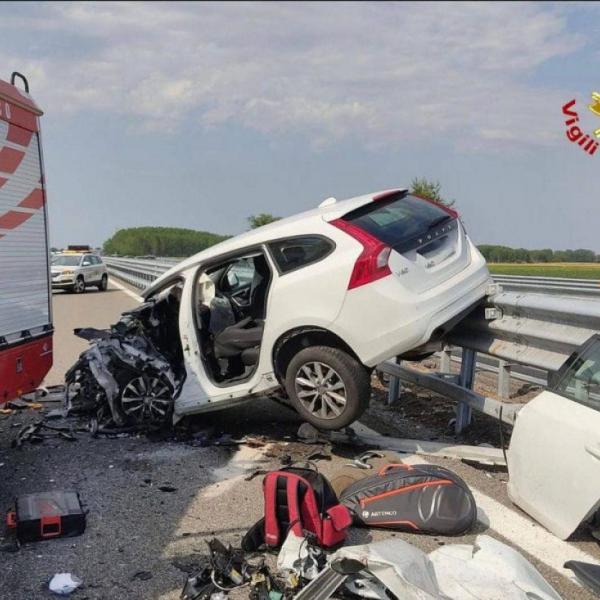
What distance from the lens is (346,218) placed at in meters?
5.35

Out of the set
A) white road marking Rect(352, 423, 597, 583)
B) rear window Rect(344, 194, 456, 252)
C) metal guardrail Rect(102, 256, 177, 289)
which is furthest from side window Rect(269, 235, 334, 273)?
metal guardrail Rect(102, 256, 177, 289)

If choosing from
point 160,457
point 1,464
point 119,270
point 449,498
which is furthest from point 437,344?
point 119,270

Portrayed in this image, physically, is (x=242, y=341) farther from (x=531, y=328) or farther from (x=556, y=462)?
(x=556, y=462)

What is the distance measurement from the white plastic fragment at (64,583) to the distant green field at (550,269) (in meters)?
5.30

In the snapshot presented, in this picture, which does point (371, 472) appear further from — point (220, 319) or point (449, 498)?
point (220, 319)

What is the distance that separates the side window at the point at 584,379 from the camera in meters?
3.75

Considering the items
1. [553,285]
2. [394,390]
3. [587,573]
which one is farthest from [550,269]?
[587,573]

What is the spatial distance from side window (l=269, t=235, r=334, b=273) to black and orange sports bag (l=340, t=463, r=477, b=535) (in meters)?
1.81

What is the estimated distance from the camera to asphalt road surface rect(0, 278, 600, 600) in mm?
3516

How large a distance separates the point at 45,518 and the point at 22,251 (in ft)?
7.49

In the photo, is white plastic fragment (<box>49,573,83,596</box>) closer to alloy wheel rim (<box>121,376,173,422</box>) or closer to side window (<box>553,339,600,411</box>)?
alloy wheel rim (<box>121,376,173,422</box>)

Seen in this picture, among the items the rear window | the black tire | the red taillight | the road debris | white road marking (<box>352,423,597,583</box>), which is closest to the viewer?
white road marking (<box>352,423,597,583</box>)

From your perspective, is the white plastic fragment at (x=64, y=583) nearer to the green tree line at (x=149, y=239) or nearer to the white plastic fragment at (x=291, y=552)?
the white plastic fragment at (x=291, y=552)

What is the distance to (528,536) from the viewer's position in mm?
3918
